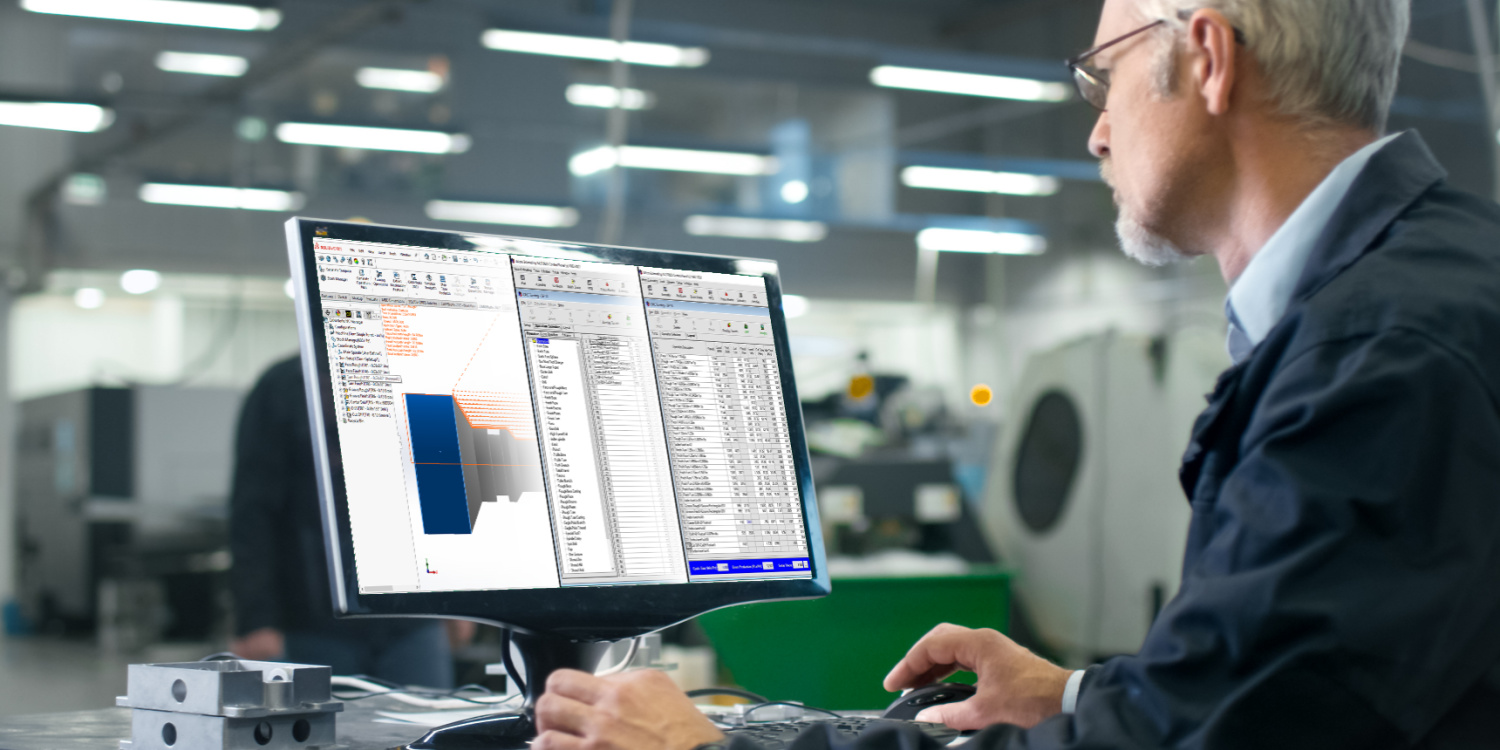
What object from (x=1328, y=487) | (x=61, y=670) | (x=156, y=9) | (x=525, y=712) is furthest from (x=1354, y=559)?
(x=61, y=670)

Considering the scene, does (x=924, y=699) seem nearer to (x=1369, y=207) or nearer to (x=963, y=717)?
(x=963, y=717)

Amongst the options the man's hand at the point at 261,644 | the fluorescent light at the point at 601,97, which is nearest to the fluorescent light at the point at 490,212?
the fluorescent light at the point at 601,97

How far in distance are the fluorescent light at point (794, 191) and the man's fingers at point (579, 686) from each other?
27.4 feet

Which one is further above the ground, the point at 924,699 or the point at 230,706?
the point at 230,706

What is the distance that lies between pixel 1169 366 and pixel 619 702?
468 cm

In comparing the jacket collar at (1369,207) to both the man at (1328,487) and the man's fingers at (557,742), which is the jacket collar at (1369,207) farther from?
the man's fingers at (557,742)

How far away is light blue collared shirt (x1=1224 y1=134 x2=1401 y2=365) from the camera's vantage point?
2.91 ft

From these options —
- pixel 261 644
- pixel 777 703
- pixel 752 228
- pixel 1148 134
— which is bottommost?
pixel 777 703

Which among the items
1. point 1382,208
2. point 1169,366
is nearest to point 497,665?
point 1382,208

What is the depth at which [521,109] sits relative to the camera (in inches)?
401

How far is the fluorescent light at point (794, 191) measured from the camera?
29.9 ft

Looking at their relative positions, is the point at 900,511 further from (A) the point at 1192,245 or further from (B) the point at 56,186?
(B) the point at 56,186

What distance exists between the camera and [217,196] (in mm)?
7395

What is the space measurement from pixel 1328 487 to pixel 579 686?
0.51 metres
